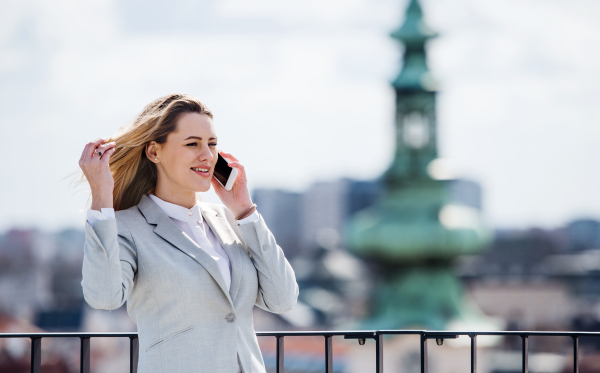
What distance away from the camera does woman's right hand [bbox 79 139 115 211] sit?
8.19 feet

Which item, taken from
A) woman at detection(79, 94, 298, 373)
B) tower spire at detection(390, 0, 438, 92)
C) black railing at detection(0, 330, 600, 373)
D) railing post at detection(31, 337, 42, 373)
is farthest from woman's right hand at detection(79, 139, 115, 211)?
tower spire at detection(390, 0, 438, 92)

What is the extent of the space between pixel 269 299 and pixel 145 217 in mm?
499

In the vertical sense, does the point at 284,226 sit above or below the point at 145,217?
above

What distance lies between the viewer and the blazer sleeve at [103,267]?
2404 mm

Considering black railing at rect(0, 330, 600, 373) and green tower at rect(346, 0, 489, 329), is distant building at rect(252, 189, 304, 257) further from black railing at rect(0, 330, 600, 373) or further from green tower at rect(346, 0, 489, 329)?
black railing at rect(0, 330, 600, 373)

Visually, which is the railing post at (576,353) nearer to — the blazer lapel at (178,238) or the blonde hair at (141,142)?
the blazer lapel at (178,238)

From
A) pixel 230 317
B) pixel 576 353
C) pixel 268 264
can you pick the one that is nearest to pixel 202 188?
pixel 268 264

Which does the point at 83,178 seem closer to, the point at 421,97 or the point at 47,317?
the point at 421,97

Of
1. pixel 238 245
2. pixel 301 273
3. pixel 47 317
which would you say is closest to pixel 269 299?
pixel 238 245

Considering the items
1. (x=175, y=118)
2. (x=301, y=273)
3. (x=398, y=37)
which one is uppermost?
(x=398, y=37)

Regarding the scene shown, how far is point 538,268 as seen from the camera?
296 feet

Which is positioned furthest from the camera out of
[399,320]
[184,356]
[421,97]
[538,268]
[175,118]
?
[538,268]

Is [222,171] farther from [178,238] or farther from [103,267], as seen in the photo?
[103,267]

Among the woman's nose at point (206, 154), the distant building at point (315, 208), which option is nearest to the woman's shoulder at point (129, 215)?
the woman's nose at point (206, 154)
